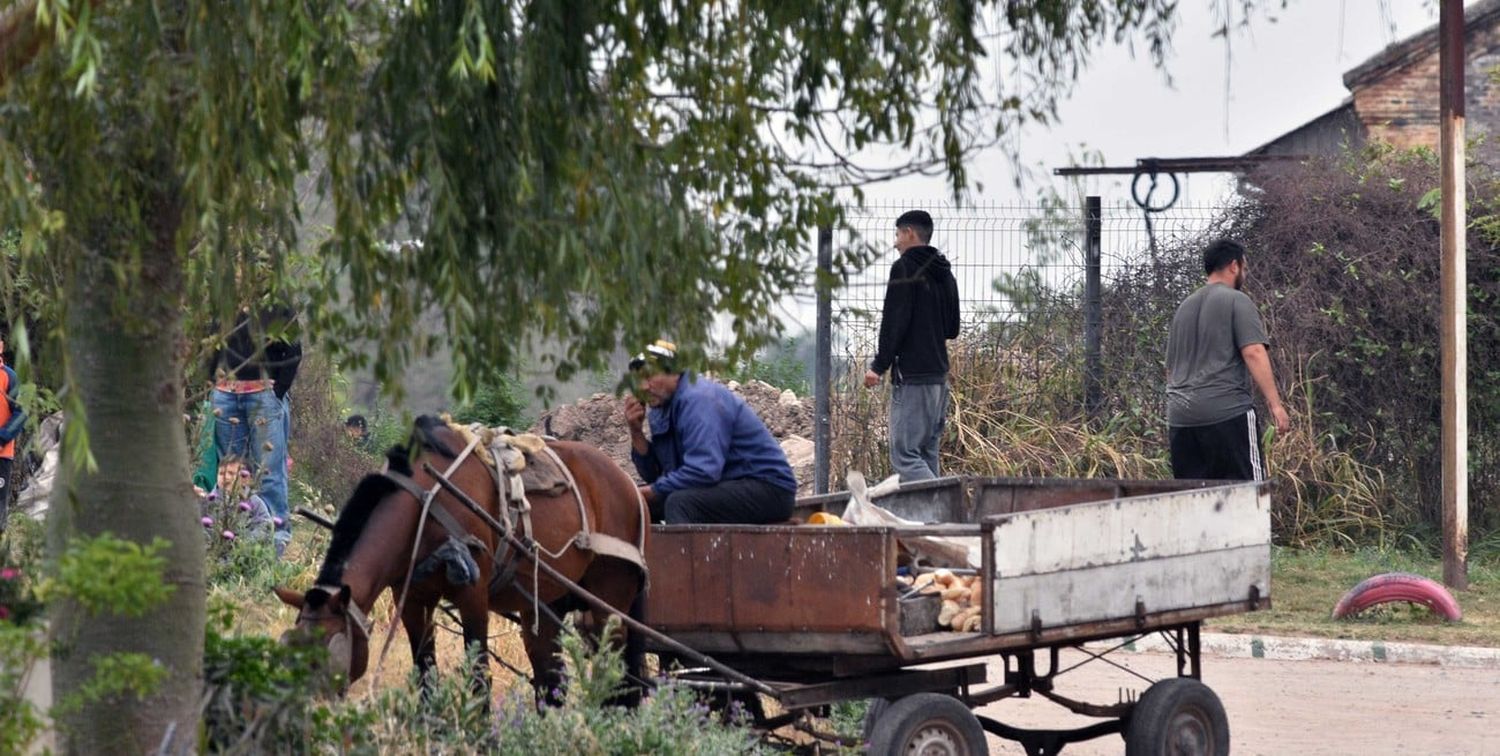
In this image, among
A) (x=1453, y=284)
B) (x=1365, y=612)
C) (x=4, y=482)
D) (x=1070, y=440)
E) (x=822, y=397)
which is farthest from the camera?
(x=1070, y=440)

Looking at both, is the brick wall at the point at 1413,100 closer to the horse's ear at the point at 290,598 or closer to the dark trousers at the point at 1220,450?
the dark trousers at the point at 1220,450

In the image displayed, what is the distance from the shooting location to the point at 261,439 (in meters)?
12.1

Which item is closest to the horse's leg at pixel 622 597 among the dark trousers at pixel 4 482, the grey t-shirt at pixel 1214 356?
the grey t-shirt at pixel 1214 356

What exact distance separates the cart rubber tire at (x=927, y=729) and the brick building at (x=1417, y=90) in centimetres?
1686

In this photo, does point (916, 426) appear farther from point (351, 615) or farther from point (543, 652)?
point (351, 615)

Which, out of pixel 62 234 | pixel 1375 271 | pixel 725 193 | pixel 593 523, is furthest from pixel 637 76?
pixel 1375 271

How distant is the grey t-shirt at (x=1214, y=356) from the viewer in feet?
35.1

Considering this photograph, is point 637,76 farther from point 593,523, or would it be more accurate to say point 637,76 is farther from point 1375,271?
point 1375,271

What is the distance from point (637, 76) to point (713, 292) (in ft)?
2.02

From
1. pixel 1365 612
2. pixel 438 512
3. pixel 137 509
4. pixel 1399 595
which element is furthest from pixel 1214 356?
pixel 137 509

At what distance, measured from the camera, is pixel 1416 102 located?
2362cm

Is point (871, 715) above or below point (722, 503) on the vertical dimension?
below

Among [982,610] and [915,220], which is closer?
[982,610]

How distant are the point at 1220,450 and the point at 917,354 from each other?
6.97 feet
